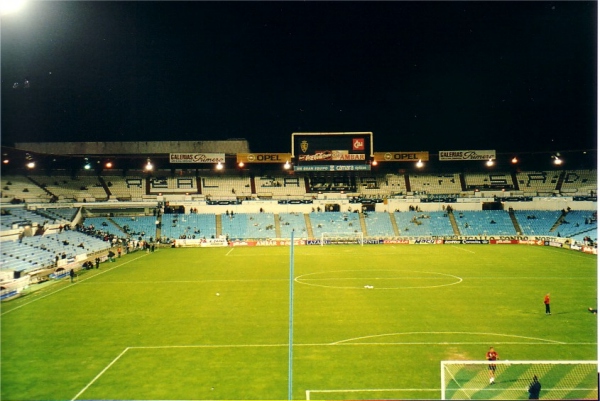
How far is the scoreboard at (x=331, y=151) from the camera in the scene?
55969mm

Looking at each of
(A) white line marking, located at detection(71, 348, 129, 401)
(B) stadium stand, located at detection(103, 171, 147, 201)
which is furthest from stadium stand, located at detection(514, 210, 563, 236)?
(B) stadium stand, located at detection(103, 171, 147, 201)

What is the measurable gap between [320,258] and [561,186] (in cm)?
4382

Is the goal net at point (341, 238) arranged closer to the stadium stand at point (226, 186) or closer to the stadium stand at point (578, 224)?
the stadium stand at point (226, 186)

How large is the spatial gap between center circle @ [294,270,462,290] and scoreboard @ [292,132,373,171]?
26843mm

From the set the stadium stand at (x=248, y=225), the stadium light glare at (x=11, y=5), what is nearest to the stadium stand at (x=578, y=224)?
the stadium stand at (x=248, y=225)

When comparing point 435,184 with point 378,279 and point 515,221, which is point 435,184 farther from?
point 378,279

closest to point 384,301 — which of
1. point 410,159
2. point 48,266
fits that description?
point 48,266

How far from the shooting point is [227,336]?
53.8ft

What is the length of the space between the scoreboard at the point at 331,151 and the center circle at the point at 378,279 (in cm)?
2684

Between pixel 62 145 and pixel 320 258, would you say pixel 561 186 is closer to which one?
pixel 320 258

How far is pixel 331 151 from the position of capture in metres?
56.1

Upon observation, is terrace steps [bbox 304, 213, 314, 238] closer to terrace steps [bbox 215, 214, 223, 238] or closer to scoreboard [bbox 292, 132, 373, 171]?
scoreboard [bbox 292, 132, 373, 171]

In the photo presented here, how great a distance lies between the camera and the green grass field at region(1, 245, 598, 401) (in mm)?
12148

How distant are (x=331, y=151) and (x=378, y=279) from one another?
3059 cm
